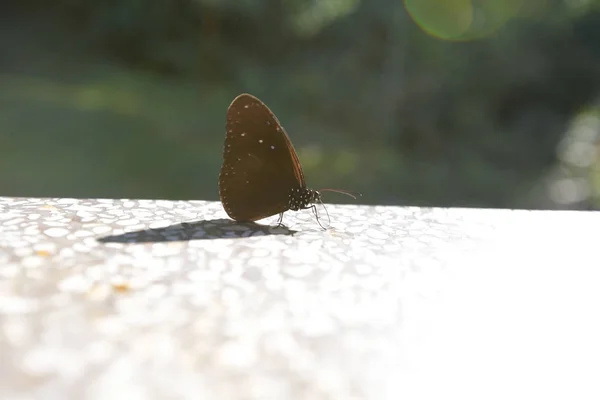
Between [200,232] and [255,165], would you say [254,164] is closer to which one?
[255,165]

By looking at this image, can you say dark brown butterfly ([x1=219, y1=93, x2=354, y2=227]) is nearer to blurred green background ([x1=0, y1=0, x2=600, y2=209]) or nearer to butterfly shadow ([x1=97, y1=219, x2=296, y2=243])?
butterfly shadow ([x1=97, y1=219, x2=296, y2=243])

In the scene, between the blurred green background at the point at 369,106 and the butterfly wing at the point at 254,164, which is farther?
the blurred green background at the point at 369,106

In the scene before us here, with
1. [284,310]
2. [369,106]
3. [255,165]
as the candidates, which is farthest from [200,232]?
[369,106]

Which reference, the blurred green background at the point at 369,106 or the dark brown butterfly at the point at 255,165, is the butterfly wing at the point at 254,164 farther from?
the blurred green background at the point at 369,106

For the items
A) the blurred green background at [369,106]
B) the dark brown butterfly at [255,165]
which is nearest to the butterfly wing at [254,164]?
the dark brown butterfly at [255,165]


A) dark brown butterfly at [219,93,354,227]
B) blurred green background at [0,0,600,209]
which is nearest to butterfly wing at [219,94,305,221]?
dark brown butterfly at [219,93,354,227]

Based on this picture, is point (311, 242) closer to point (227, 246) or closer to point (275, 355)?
point (227, 246)
